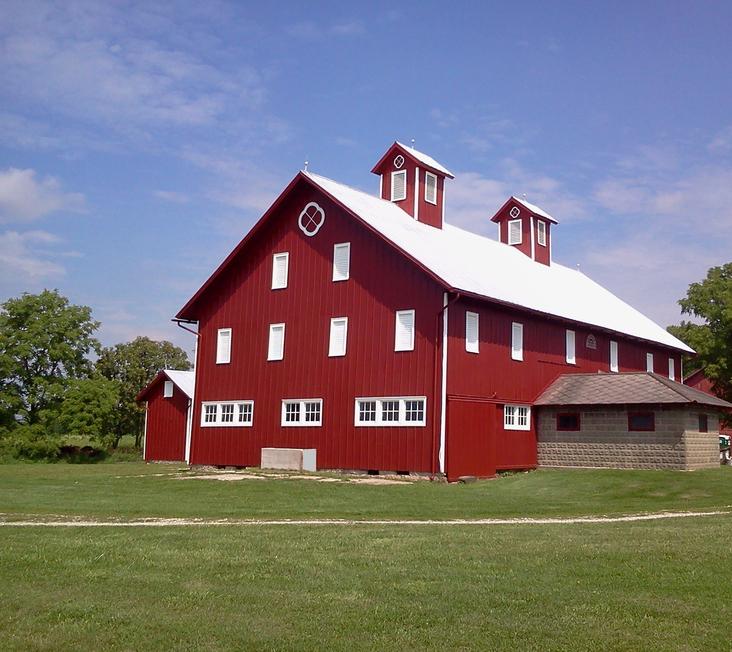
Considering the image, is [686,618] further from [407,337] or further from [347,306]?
[347,306]

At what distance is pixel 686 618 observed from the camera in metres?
9.20

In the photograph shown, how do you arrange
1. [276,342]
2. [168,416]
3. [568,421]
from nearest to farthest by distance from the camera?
[568,421] < [276,342] < [168,416]

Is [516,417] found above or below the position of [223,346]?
below

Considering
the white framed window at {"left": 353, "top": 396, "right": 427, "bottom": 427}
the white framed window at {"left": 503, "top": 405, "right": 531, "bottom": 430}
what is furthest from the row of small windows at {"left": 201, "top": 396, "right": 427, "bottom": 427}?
the white framed window at {"left": 503, "top": 405, "right": 531, "bottom": 430}

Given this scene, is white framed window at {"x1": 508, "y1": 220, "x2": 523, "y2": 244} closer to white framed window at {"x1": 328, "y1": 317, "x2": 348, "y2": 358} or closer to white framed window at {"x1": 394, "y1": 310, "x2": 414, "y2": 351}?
white framed window at {"x1": 328, "y1": 317, "x2": 348, "y2": 358}

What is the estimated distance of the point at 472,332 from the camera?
33.4 meters

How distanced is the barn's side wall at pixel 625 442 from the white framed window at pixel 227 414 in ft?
41.1

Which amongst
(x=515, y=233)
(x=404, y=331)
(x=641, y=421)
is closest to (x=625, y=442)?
(x=641, y=421)

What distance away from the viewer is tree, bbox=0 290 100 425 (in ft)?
176

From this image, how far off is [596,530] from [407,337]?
55.4 feet

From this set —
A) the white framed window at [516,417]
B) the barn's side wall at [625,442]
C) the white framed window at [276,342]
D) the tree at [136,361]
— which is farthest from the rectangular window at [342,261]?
the tree at [136,361]

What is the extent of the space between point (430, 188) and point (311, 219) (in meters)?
7.07

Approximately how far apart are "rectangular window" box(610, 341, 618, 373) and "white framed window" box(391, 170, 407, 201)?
1301 cm

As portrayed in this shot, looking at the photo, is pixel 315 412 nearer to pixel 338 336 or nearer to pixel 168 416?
pixel 338 336
